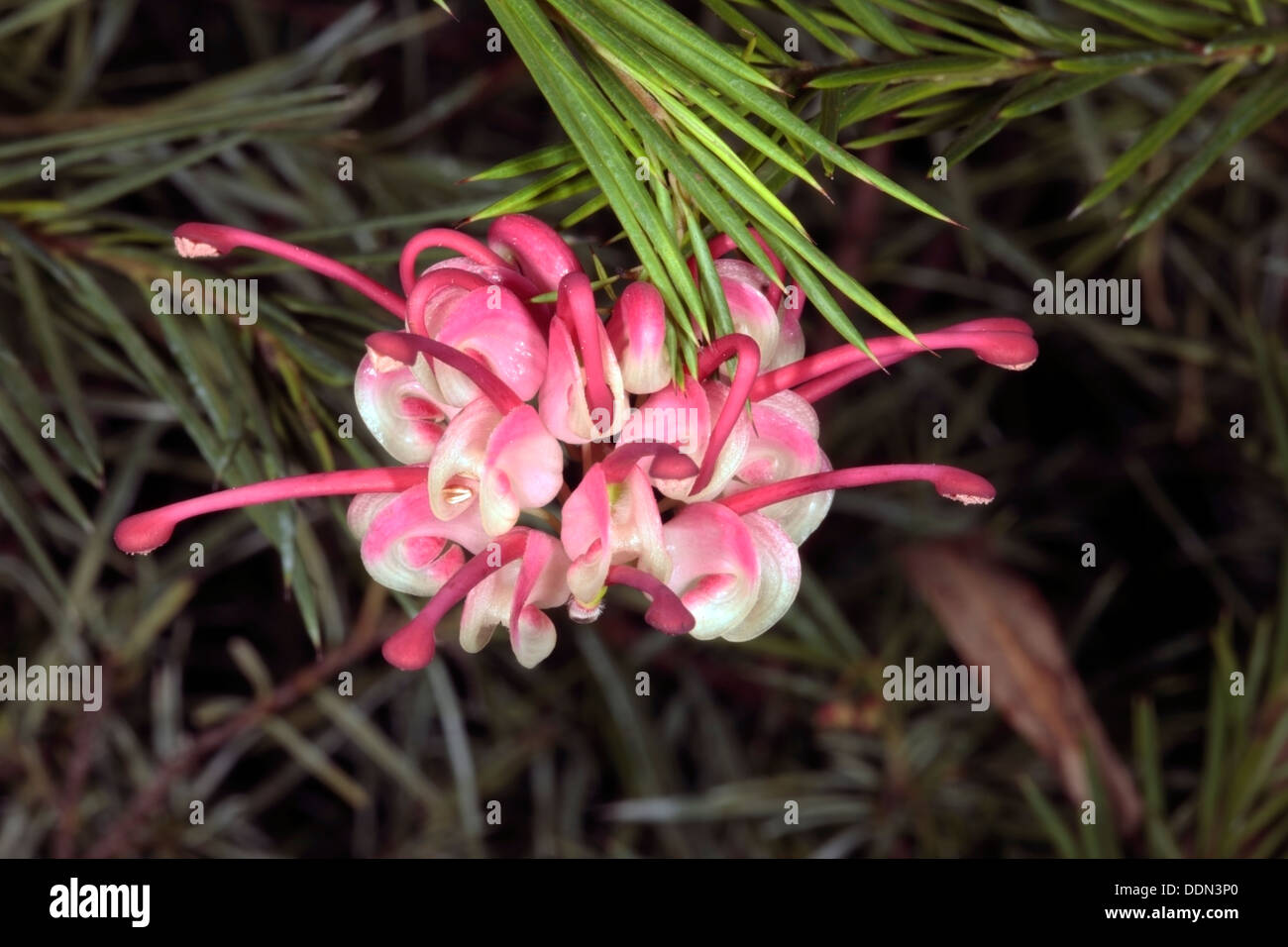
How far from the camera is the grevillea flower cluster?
1.14 feet

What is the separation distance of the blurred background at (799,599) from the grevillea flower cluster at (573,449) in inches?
14.4

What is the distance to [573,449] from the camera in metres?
0.40

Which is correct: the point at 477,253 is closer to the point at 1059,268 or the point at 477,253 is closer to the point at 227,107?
the point at 227,107

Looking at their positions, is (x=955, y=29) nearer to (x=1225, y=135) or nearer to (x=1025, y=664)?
(x=1225, y=135)

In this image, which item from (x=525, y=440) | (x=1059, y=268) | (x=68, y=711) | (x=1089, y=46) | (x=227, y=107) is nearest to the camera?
(x=525, y=440)

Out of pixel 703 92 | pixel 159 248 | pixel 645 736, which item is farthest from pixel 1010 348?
pixel 645 736

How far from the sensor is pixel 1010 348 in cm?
38

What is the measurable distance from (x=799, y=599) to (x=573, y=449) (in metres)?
0.62

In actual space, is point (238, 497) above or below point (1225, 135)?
below

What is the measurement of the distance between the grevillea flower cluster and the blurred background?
1.20 feet

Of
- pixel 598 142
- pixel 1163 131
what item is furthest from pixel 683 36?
pixel 1163 131

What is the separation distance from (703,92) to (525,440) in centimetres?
12

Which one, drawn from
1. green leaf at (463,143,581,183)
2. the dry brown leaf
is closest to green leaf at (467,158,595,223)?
green leaf at (463,143,581,183)

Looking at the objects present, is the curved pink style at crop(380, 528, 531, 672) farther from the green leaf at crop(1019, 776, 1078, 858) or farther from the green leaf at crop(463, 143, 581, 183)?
the green leaf at crop(1019, 776, 1078, 858)
